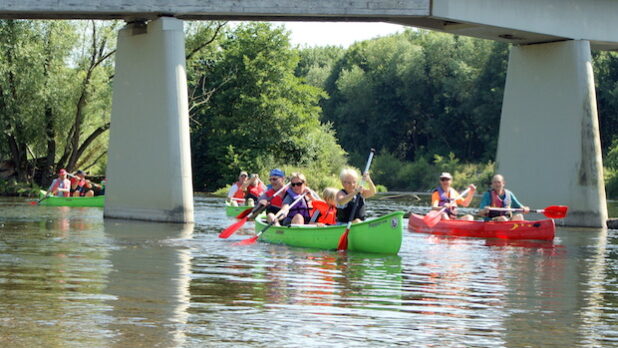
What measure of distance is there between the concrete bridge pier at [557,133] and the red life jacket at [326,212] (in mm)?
10064

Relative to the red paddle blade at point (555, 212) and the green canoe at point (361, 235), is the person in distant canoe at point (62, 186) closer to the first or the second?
the green canoe at point (361, 235)

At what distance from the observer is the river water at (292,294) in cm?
818

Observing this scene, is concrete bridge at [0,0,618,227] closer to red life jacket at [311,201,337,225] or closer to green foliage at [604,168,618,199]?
red life jacket at [311,201,337,225]

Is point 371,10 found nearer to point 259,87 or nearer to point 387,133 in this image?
point 259,87

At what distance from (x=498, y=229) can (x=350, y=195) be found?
515 cm

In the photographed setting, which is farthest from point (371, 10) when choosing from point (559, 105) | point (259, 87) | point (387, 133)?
point (387, 133)

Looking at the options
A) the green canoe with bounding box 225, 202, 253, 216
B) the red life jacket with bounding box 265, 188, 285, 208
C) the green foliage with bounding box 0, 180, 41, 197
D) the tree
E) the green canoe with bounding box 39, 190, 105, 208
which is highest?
the tree

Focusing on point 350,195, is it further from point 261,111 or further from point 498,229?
point 261,111

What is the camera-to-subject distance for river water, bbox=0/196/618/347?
26.8ft

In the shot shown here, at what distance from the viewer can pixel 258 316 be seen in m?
9.11

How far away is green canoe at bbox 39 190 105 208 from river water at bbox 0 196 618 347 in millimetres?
12535

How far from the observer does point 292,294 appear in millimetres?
10719

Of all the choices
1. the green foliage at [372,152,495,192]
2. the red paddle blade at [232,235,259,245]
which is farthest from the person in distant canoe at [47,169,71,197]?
the green foliage at [372,152,495,192]

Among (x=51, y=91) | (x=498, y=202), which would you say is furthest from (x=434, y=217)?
(x=51, y=91)
